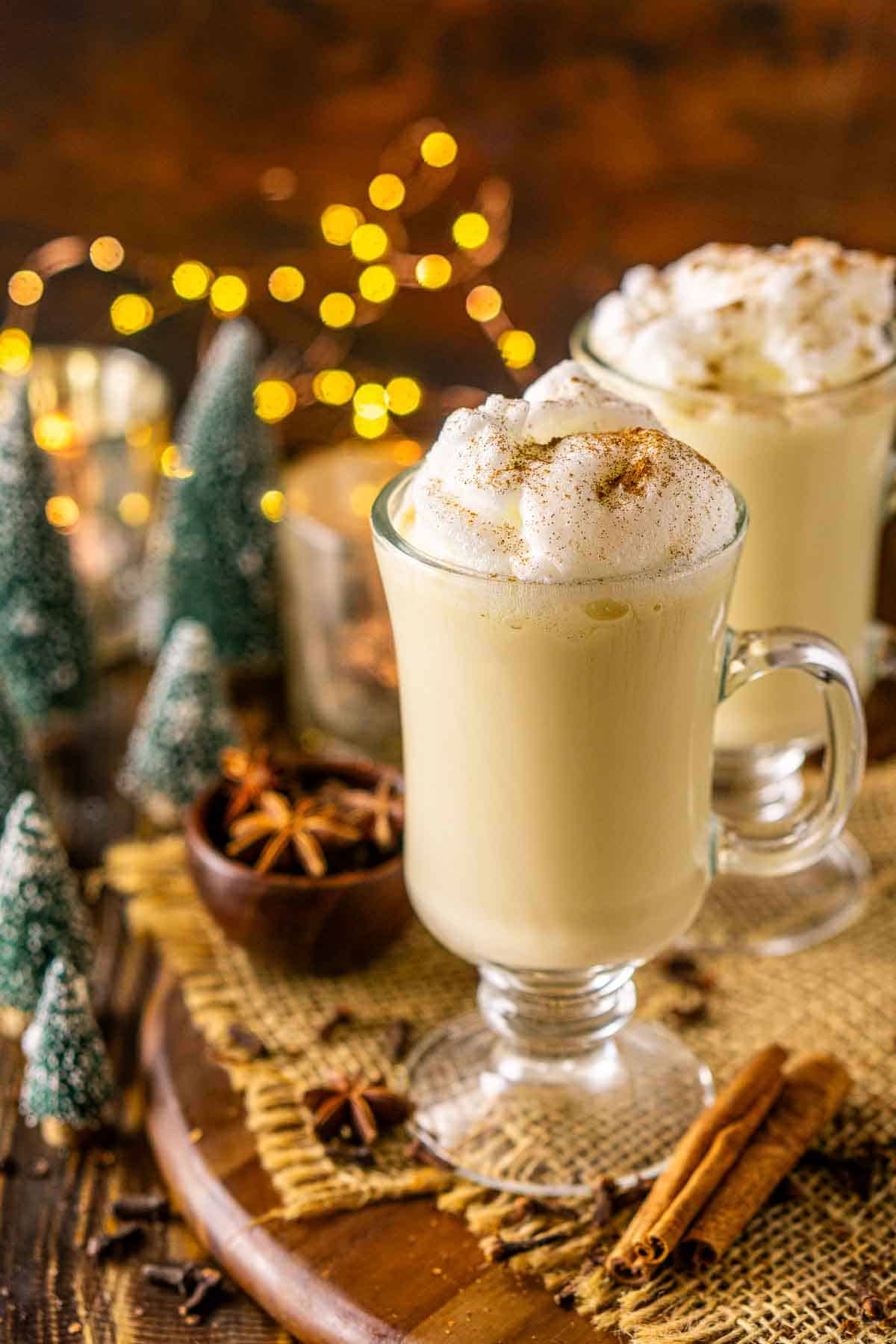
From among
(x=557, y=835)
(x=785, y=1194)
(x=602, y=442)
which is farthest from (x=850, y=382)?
(x=785, y=1194)

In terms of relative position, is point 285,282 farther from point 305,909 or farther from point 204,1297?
point 204,1297

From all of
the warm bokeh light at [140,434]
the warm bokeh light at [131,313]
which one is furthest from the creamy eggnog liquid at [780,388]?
the warm bokeh light at [131,313]

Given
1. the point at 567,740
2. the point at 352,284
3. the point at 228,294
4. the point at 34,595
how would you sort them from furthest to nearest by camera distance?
the point at 352,284 < the point at 228,294 < the point at 34,595 < the point at 567,740

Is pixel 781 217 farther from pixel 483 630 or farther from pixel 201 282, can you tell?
pixel 483 630

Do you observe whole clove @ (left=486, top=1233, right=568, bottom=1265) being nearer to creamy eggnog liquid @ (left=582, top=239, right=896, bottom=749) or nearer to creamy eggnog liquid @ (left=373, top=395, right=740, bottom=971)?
creamy eggnog liquid @ (left=373, top=395, right=740, bottom=971)

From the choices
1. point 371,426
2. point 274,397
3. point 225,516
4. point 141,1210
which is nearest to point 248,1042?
point 141,1210

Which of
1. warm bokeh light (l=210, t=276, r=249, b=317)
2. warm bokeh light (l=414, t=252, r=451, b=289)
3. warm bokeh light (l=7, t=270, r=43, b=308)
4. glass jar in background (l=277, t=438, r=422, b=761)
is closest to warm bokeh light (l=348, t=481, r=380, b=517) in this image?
glass jar in background (l=277, t=438, r=422, b=761)

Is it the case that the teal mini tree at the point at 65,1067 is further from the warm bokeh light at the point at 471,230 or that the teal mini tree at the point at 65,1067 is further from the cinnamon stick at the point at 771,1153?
the warm bokeh light at the point at 471,230
